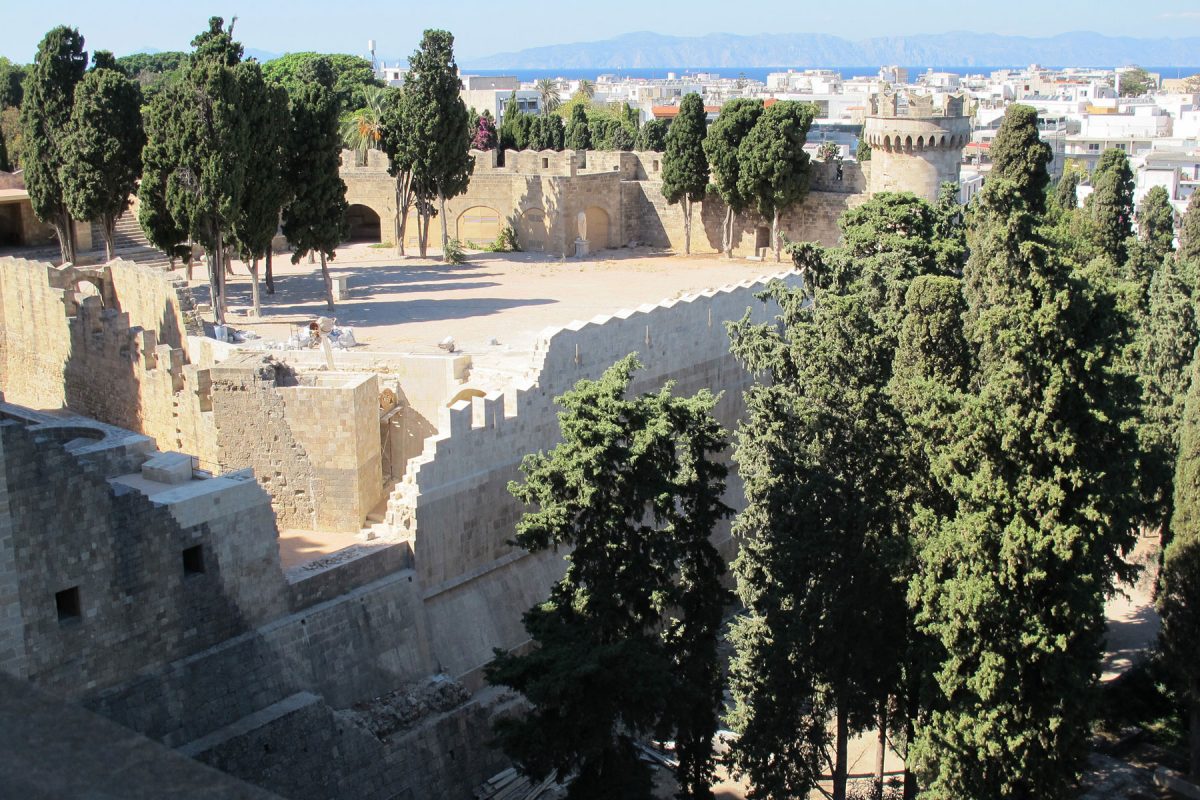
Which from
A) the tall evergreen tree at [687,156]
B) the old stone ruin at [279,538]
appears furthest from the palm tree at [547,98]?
the old stone ruin at [279,538]

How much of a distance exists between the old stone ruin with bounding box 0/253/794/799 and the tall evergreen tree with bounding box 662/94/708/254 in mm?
16092

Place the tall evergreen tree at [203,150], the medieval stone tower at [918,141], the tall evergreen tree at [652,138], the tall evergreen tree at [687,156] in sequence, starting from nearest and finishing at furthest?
the tall evergreen tree at [203,150], the medieval stone tower at [918,141], the tall evergreen tree at [687,156], the tall evergreen tree at [652,138]

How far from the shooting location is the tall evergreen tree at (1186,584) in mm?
17484

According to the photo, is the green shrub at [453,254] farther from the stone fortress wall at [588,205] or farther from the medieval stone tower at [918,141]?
the medieval stone tower at [918,141]

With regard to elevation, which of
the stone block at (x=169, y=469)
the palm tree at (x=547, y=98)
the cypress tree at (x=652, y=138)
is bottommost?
the stone block at (x=169, y=469)

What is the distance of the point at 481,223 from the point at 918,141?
509 inches

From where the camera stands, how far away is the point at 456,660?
1662 centimetres

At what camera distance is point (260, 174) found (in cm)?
2445

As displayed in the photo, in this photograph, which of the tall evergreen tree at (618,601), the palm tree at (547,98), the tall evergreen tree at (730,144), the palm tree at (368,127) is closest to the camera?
the tall evergreen tree at (618,601)

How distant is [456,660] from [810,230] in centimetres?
2312

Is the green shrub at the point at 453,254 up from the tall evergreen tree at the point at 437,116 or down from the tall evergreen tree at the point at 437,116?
down

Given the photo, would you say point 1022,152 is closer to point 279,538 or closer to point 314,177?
point 314,177

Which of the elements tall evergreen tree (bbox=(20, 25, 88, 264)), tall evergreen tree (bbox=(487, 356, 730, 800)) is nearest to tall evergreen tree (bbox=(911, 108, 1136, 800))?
tall evergreen tree (bbox=(487, 356, 730, 800))

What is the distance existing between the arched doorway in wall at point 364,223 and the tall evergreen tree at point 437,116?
6514mm
